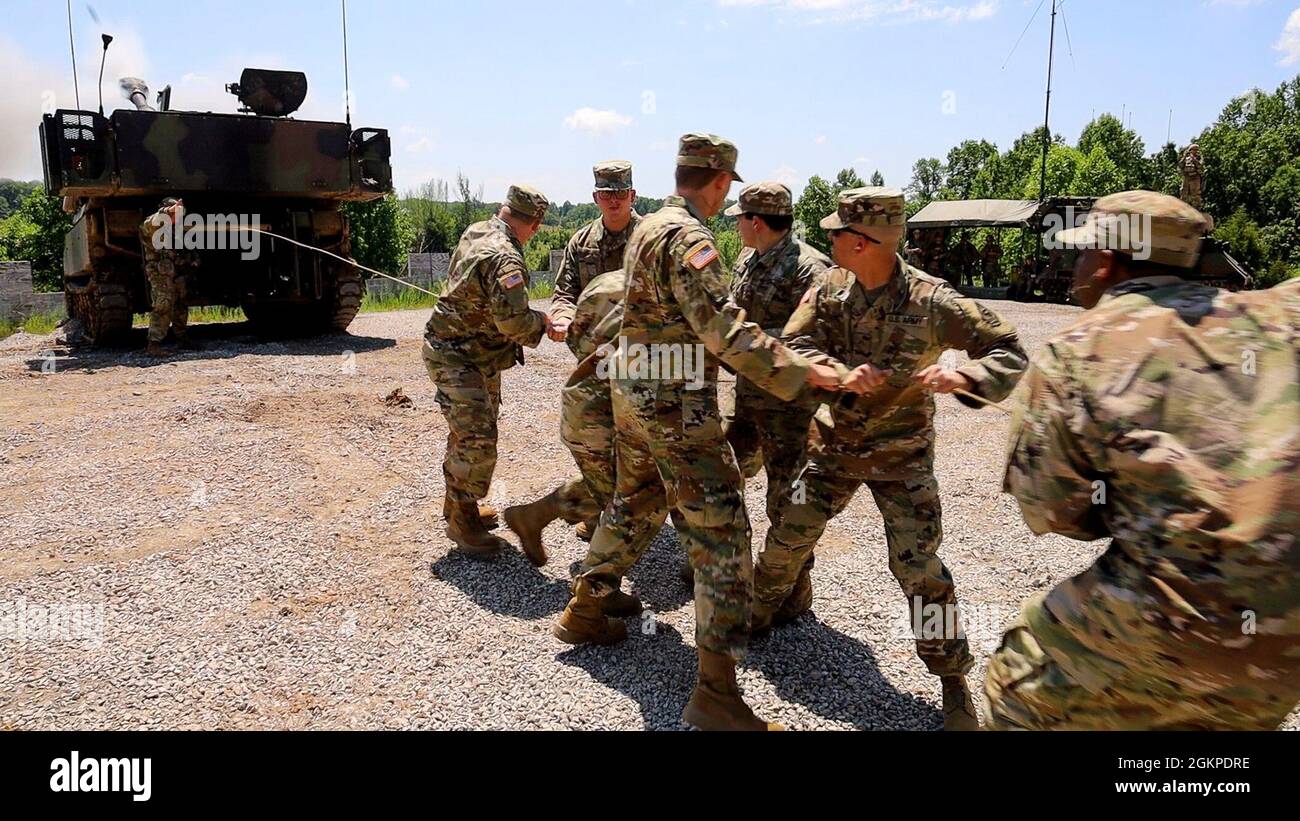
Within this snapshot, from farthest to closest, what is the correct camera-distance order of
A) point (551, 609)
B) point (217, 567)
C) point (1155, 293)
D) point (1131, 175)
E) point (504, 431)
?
point (1131, 175)
point (504, 431)
point (217, 567)
point (551, 609)
point (1155, 293)

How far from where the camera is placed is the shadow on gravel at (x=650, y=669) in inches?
144

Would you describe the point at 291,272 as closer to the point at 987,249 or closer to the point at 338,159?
the point at 338,159

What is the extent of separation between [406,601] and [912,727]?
2.52 meters

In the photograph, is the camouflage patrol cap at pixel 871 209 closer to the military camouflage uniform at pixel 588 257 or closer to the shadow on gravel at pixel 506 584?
the shadow on gravel at pixel 506 584

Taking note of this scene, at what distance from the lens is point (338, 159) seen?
14.2m

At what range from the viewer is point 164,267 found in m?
12.3

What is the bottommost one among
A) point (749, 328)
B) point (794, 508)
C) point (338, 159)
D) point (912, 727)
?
point (912, 727)

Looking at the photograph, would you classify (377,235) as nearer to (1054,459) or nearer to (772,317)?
(772,317)

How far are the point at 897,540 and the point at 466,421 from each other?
8.25 feet

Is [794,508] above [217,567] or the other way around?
above

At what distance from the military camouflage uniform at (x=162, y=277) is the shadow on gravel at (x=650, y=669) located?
10.5 metres

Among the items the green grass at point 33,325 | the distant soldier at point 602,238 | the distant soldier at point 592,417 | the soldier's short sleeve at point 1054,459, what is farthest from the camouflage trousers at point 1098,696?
the green grass at point 33,325

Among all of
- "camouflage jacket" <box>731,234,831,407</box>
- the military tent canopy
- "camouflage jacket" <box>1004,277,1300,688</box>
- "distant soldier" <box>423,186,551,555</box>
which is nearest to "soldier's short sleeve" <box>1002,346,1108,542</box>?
"camouflage jacket" <box>1004,277,1300,688</box>

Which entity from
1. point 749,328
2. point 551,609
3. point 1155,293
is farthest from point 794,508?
point 1155,293
